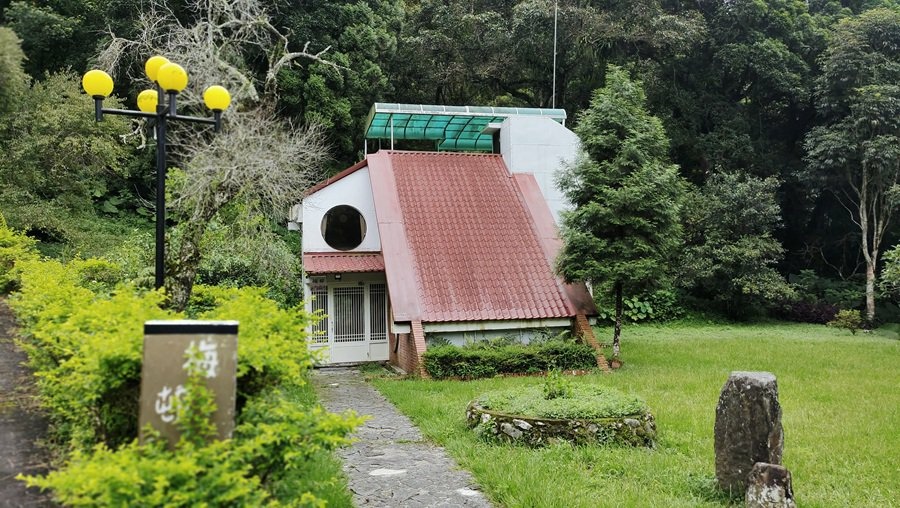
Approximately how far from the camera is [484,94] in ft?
88.1

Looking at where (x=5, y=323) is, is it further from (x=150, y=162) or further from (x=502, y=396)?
(x=150, y=162)

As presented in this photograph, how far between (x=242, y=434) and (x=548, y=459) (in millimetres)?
3957

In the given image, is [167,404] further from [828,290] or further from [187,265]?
[828,290]

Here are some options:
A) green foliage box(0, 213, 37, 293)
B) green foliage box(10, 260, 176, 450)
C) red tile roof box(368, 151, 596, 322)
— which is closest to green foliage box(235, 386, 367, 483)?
green foliage box(10, 260, 176, 450)

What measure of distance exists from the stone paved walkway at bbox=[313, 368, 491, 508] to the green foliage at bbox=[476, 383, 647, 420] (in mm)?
969

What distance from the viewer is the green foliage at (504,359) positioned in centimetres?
1150

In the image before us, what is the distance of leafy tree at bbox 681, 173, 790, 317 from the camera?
834 inches

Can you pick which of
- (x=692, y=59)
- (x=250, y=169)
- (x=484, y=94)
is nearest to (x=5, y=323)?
(x=250, y=169)

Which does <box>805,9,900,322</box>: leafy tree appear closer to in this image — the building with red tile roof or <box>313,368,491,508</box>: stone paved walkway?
the building with red tile roof

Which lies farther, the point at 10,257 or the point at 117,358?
the point at 10,257

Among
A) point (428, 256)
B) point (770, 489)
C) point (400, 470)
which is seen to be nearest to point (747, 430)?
point (770, 489)

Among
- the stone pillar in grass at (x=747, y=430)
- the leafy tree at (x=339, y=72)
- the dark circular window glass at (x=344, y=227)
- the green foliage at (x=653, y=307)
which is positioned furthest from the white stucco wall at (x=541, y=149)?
the stone pillar in grass at (x=747, y=430)

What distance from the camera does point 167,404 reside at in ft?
9.71

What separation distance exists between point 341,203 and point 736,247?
1387 cm
